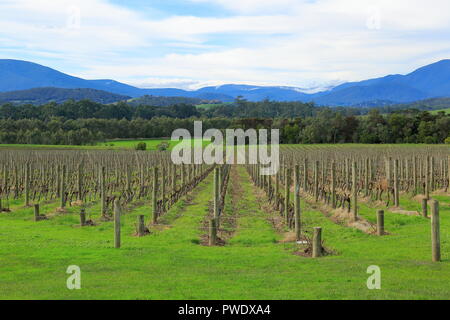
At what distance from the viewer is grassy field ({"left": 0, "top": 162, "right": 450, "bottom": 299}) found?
884 cm

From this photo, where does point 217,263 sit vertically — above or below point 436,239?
below

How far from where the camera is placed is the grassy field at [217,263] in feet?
29.0

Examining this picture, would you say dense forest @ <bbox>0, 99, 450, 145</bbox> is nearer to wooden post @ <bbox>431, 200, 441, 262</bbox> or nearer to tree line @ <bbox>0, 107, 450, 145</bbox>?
tree line @ <bbox>0, 107, 450, 145</bbox>

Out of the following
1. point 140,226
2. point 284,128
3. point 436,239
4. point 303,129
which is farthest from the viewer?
point 284,128

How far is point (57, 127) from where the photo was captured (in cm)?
10938

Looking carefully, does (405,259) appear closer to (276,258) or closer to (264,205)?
(276,258)

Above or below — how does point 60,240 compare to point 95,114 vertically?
below

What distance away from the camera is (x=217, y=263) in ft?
37.8

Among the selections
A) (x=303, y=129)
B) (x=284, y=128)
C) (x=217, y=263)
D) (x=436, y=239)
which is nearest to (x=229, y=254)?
(x=217, y=263)

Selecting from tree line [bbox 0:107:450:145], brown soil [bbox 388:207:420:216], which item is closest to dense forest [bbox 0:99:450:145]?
tree line [bbox 0:107:450:145]

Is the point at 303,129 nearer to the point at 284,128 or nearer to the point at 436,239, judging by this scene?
the point at 284,128

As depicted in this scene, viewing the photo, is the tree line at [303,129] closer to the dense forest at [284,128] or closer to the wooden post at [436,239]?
the dense forest at [284,128]
